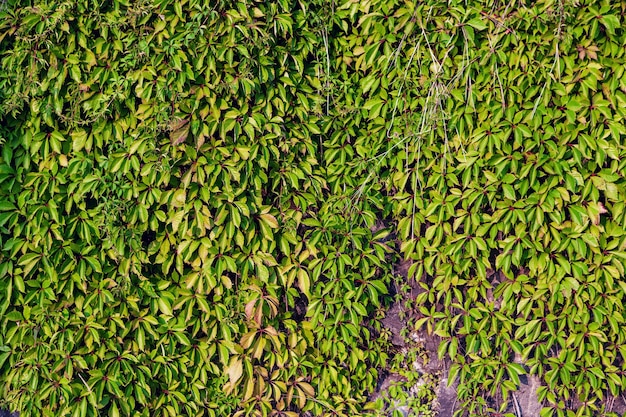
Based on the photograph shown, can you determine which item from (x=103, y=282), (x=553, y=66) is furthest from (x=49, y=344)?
(x=553, y=66)

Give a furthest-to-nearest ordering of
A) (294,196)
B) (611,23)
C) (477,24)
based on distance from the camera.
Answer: (294,196), (477,24), (611,23)

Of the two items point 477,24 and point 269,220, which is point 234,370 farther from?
point 477,24

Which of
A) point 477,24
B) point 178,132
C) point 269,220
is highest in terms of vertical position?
point 477,24

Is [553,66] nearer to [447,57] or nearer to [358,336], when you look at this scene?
[447,57]

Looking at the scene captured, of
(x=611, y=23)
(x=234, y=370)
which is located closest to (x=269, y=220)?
(x=234, y=370)

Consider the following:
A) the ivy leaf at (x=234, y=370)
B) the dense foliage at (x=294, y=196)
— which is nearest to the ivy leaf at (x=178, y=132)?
the dense foliage at (x=294, y=196)

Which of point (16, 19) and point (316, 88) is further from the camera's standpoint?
point (316, 88)

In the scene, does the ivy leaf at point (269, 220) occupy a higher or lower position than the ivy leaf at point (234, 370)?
higher

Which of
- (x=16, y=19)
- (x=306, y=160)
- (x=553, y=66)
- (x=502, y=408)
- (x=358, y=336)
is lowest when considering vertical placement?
(x=502, y=408)

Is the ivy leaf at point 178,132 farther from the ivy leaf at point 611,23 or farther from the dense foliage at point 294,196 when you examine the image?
the ivy leaf at point 611,23
